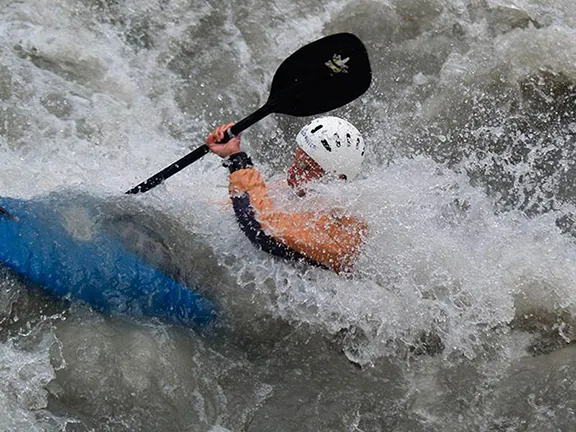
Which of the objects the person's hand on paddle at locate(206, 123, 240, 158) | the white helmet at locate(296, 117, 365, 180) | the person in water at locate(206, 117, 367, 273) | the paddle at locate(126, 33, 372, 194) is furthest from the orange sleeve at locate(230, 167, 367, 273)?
the paddle at locate(126, 33, 372, 194)

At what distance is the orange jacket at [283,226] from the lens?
4.14m

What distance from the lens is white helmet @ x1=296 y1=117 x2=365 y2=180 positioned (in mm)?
4211

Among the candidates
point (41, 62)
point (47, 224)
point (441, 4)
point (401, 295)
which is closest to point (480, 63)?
point (441, 4)

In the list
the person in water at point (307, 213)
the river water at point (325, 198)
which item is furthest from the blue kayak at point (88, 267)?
the person in water at point (307, 213)

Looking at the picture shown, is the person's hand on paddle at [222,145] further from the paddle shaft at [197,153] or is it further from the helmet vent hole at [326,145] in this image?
the helmet vent hole at [326,145]

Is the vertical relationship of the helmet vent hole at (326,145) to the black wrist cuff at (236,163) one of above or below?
above

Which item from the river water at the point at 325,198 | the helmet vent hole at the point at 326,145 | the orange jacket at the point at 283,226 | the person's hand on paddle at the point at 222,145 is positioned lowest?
the river water at the point at 325,198

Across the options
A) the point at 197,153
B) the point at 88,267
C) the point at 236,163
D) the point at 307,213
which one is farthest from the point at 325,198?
the point at 88,267

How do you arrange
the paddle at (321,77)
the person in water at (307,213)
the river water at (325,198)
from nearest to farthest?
the river water at (325,198) < the person in water at (307,213) < the paddle at (321,77)

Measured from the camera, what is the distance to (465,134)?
19.1 feet

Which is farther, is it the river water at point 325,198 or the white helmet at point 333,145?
the white helmet at point 333,145

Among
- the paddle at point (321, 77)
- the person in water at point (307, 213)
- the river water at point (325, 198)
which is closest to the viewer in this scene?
the river water at point (325, 198)

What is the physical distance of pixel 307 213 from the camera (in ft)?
13.7

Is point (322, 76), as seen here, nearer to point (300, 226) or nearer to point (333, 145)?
point (333, 145)
